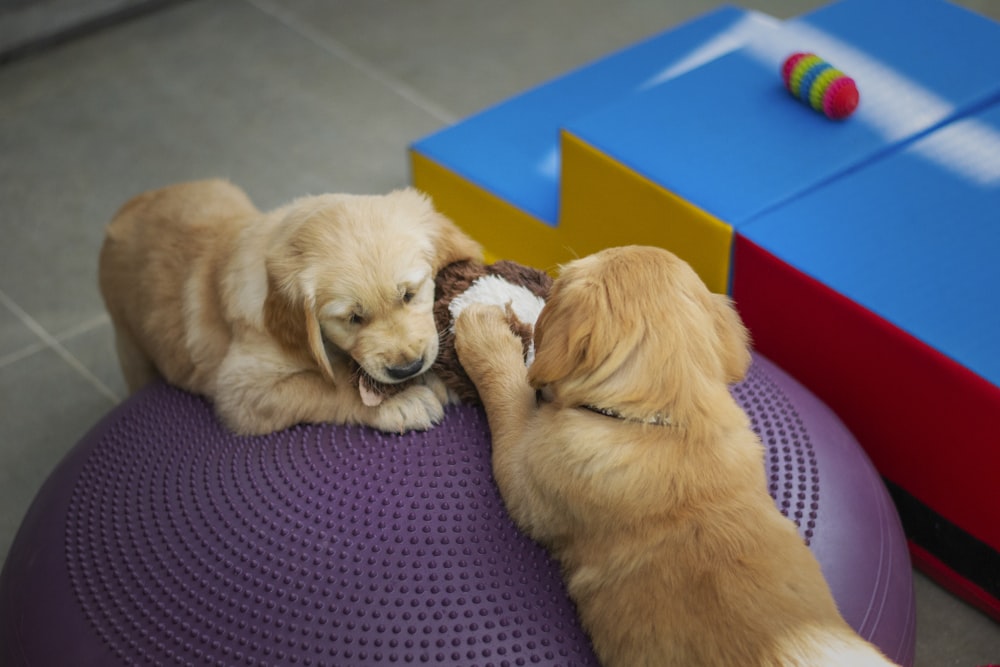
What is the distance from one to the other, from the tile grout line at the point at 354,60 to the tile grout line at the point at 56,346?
1.95 metres

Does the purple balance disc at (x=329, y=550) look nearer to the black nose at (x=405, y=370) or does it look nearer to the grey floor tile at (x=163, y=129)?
the black nose at (x=405, y=370)

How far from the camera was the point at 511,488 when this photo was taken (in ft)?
8.22

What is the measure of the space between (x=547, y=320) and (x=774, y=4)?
4.53 metres

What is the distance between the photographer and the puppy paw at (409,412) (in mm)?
2736

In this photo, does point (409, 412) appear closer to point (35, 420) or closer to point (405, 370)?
point (405, 370)

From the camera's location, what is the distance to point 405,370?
269cm

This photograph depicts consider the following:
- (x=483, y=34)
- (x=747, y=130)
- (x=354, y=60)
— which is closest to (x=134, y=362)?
(x=747, y=130)

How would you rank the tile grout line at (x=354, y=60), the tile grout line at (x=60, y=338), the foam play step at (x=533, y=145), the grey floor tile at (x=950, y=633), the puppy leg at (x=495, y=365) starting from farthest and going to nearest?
the tile grout line at (x=354, y=60) → the tile grout line at (x=60, y=338) → the foam play step at (x=533, y=145) → the grey floor tile at (x=950, y=633) → the puppy leg at (x=495, y=365)

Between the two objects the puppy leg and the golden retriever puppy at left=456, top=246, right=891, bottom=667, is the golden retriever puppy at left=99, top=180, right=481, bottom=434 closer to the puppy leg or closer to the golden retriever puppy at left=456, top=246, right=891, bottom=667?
the puppy leg

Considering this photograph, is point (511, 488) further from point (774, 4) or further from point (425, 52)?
point (774, 4)

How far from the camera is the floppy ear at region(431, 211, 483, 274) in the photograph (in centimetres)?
283

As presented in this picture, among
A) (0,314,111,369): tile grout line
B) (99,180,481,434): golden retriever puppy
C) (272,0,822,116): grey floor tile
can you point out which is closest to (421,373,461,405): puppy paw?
(99,180,481,434): golden retriever puppy

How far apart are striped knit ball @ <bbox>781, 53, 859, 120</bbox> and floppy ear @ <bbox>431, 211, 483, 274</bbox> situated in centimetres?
138

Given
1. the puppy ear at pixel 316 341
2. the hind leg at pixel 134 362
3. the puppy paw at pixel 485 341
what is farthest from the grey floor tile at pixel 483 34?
the puppy ear at pixel 316 341
